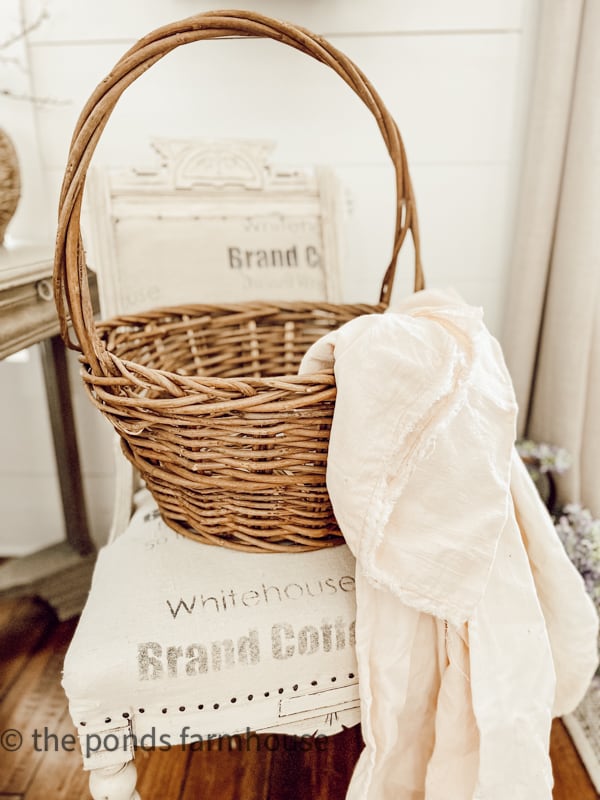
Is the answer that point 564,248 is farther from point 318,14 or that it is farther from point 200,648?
point 200,648

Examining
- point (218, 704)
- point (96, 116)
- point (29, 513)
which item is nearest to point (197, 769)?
point (218, 704)

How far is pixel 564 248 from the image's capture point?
0.96 m

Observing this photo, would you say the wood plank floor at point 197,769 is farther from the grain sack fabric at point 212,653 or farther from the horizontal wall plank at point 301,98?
the horizontal wall plank at point 301,98

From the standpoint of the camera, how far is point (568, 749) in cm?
89

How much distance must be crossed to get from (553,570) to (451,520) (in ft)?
0.67

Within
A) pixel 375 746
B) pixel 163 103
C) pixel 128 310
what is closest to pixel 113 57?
pixel 163 103

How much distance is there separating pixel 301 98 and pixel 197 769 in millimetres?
1075

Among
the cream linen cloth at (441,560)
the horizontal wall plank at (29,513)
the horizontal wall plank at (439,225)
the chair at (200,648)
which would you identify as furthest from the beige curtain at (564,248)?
the horizontal wall plank at (29,513)

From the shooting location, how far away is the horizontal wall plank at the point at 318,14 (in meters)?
1.00

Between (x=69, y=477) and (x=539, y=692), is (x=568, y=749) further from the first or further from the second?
(x=69, y=477)

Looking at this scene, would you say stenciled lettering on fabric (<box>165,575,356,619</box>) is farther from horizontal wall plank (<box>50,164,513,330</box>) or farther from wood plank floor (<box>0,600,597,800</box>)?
horizontal wall plank (<box>50,164,513,330</box>)

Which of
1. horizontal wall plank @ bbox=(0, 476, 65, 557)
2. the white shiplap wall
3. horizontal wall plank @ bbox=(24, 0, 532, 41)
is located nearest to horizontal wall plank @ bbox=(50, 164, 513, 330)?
the white shiplap wall

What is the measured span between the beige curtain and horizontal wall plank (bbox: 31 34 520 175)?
0.33ft

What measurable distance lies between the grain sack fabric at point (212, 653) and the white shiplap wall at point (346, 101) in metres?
0.65
